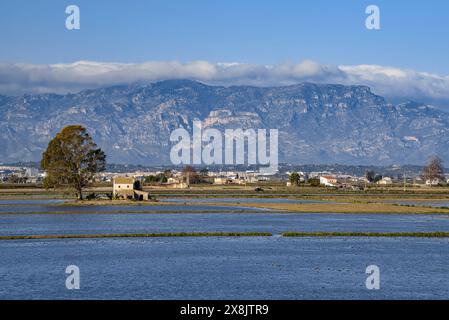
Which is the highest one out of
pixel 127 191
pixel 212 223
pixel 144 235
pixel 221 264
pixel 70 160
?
pixel 70 160

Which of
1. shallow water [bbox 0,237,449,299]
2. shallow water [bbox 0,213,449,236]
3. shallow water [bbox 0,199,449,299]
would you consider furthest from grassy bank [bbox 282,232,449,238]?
shallow water [bbox 0,213,449,236]

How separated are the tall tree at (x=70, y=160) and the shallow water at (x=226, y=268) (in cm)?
5699

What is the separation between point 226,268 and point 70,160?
75.2 meters

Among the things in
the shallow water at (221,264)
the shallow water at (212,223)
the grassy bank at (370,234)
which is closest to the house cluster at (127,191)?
the shallow water at (212,223)

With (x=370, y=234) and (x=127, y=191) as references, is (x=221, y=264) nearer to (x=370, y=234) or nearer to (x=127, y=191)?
(x=370, y=234)

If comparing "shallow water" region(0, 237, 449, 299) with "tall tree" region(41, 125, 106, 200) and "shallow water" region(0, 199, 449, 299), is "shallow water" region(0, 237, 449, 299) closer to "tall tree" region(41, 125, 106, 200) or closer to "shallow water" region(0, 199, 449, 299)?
"shallow water" region(0, 199, 449, 299)

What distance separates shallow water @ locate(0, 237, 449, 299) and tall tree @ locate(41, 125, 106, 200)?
56988 millimetres

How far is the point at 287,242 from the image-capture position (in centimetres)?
6284

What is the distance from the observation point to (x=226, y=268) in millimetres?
48281

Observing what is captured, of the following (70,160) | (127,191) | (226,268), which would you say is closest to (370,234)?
(226,268)

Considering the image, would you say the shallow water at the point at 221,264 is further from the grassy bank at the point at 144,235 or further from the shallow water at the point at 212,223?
the grassy bank at the point at 144,235

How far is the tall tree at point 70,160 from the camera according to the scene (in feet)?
394

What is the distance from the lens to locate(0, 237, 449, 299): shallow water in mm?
40031
